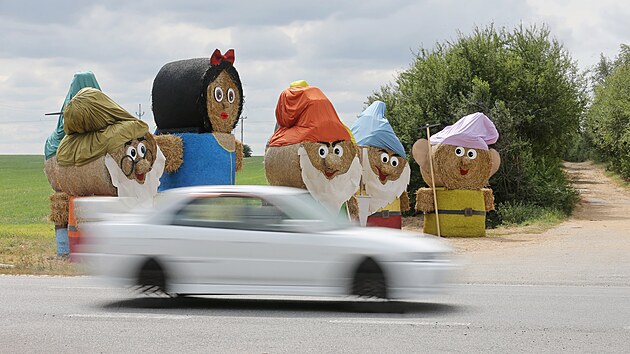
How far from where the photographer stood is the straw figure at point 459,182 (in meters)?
24.0

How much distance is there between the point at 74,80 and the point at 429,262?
10.8 meters

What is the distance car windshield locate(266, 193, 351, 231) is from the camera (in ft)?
32.2

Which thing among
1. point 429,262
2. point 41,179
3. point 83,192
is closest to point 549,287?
point 429,262

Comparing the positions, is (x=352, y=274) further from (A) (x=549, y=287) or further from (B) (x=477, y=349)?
(A) (x=549, y=287)

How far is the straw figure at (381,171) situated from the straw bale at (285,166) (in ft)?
10.6

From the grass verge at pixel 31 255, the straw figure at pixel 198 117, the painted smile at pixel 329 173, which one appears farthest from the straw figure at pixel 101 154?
the painted smile at pixel 329 173

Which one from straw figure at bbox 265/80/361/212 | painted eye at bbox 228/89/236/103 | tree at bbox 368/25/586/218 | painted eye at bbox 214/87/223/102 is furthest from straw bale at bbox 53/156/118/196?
tree at bbox 368/25/586/218

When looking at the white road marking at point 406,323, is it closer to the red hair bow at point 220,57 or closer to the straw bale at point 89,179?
the straw bale at point 89,179

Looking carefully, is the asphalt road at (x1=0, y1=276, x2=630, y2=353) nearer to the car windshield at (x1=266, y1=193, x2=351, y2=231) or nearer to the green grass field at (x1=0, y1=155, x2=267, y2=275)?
the car windshield at (x1=266, y1=193, x2=351, y2=231)

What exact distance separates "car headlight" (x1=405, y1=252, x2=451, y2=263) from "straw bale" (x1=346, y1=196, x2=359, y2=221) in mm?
10156

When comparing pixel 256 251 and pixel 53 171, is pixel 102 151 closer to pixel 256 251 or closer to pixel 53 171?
pixel 53 171

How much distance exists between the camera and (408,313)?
31.4 feet

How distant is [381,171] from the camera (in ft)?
72.5

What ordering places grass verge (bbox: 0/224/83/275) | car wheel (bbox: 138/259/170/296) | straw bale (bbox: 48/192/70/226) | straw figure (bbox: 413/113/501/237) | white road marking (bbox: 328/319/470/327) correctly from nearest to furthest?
white road marking (bbox: 328/319/470/327)
car wheel (bbox: 138/259/170/296)
grass verge (bbox: 0/224/83/275)
straw bale (bbox: 48/192/70/226)
straw figure (bbox: 413/113/501/237)
